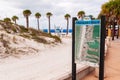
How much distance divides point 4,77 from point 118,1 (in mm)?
36578

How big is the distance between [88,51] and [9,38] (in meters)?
10.8

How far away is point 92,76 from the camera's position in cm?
916

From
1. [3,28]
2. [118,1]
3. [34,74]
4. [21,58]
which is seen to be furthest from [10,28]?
[118,1]

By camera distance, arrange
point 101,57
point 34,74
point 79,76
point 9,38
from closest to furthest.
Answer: point 101,57
point 79,76
point 34,74
point 9,38

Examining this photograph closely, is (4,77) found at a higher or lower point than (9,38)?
lower

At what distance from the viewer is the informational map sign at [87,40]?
6.20 metres

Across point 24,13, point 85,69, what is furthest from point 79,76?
point 24,13

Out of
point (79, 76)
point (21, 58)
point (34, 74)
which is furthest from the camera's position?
point (21, 58)

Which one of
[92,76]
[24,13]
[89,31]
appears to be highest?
[24,13]

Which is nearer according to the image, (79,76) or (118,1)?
(79,76)

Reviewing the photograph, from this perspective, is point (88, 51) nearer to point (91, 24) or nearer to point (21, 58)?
point (91, 24)

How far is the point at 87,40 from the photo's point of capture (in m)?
6.45

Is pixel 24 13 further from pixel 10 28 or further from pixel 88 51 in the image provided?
pixel 88 51

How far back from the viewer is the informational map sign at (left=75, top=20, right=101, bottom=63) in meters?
6.20
